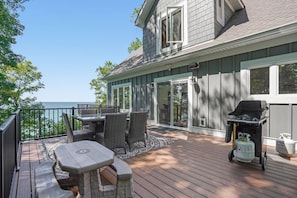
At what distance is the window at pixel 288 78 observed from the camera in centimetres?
402

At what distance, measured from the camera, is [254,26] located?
15.6ft

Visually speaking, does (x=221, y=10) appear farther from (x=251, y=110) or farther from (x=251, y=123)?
(x=251, y=123)

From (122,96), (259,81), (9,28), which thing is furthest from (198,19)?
(9,28)

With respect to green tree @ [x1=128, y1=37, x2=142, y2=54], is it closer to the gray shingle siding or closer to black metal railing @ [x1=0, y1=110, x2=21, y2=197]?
the gray shingle siding

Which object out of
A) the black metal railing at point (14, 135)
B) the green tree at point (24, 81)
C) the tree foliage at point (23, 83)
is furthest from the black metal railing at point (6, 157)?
the green tree at point (24, 81)

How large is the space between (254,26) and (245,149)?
11.8ft

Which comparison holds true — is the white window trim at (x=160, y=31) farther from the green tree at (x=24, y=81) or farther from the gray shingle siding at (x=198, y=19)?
the green tree at (x=24, y=81)

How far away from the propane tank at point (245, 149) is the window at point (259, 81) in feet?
6.64

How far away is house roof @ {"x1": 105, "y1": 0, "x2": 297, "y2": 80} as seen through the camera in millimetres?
3922

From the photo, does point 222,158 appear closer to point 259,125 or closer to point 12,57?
point 259,125

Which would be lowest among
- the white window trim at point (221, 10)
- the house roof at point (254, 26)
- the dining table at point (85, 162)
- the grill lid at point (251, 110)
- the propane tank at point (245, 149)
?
the propane tank at point (245, 149)

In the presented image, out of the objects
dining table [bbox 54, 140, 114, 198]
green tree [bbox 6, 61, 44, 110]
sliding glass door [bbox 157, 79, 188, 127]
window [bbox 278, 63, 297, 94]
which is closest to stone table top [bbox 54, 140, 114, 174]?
dining table [bbox 54, 140, 114, 198]

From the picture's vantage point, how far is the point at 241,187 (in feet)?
7.80

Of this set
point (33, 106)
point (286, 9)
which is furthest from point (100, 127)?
point (33, 106)
